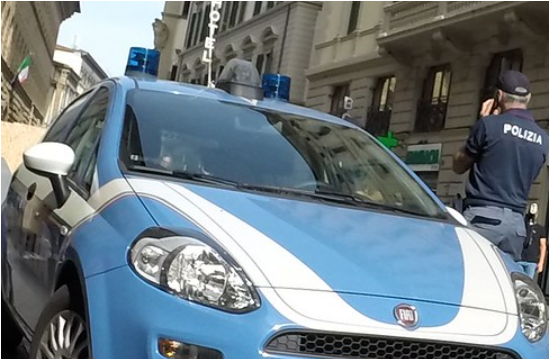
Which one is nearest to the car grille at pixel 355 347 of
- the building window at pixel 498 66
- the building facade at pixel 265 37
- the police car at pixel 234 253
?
the police car at pixel 234 253

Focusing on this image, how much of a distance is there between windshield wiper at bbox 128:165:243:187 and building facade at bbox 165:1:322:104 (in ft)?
91.3

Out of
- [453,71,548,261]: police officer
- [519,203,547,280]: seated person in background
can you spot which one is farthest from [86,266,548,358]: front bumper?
[519,203,547,280]: seated person in background

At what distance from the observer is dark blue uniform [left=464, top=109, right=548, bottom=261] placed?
4855 mm

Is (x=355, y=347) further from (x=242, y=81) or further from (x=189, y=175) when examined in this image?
(x=242, y=81)

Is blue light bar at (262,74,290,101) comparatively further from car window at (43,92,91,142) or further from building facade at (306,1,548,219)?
building facade at (306,1,548,219)

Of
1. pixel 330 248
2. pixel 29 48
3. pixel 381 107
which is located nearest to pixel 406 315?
pixel 330 248

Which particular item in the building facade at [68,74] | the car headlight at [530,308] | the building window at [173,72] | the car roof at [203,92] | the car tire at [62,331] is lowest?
the car tire at [62,331]

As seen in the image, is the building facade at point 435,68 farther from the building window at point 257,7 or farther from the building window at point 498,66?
the building window at point 257,7

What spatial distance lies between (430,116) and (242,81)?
18583 mm

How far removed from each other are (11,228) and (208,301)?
2076 mm

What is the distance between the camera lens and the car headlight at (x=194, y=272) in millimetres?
2760

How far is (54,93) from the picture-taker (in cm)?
10838

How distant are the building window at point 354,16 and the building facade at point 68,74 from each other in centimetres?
7357

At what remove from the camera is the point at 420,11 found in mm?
22531
